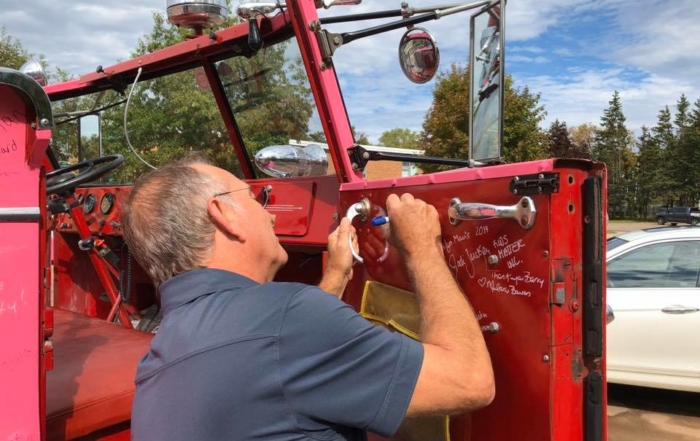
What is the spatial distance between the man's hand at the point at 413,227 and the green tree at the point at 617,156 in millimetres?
56586

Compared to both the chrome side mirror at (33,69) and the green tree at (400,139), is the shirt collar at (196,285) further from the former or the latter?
the chrome side mirror at (33,69)

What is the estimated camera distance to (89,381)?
217cm

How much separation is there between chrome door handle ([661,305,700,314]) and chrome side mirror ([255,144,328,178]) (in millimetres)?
4000

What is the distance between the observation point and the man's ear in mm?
1512

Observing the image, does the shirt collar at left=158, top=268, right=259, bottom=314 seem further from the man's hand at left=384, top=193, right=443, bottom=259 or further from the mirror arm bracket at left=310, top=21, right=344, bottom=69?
the mirror arm bracket at left=310, top=21, right=344, bottom=69

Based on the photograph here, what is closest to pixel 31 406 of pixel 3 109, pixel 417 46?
pixel 3 109

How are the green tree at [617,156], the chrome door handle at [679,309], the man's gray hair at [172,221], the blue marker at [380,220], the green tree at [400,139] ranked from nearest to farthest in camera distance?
the man's gray hair at [172,221] → the blue marker at [380,220] → the green tree at [400,139] → the chrome door handle at [679,309] → the green tree at [617,156]

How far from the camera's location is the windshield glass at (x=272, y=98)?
2580 millimetres

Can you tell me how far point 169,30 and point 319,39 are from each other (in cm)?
→ 160

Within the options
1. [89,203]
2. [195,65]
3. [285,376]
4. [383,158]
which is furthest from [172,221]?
[89,203]

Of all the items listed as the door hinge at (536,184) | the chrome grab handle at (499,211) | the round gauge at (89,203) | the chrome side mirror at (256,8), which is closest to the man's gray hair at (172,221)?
the chrome grab handle at (499,211)

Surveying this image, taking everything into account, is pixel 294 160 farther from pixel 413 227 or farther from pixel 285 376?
pixel 285 376

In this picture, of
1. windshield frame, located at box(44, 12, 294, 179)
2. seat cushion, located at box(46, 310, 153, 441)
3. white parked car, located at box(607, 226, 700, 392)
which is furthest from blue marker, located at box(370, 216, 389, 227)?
white parked car, located at box(607, 226, 700, 392)

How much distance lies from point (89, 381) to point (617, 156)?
63234 millimetres
